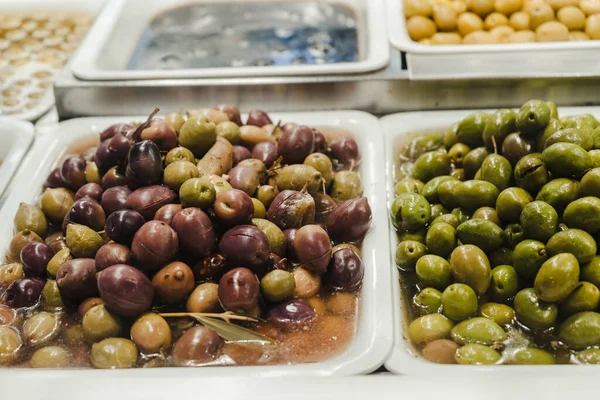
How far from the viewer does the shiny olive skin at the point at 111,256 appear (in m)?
1.25

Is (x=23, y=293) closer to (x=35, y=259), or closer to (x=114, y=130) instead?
(x=35, y=259)

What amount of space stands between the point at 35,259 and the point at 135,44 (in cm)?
130

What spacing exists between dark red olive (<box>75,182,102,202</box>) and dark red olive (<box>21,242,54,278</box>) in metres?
0.17

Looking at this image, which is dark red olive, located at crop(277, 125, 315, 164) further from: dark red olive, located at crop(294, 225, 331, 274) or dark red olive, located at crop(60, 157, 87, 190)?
dark red olive, located at crop(60, 157, 87, 190)

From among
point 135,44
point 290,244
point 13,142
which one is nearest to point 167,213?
point 290,244

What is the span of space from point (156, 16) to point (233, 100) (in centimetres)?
88

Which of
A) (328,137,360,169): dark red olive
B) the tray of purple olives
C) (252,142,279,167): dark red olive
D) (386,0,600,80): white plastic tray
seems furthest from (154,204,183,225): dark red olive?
(386,0,600,80): white plastic tray

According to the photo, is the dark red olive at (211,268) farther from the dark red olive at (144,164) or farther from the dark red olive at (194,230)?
the dark red olive at (144,164)

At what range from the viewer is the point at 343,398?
36.0 inches

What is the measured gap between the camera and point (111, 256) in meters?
1.25

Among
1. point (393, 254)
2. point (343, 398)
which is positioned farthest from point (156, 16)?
point (343, 398)

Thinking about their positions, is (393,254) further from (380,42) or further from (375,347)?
(380,42)

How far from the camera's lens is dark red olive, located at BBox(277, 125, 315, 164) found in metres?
1.57

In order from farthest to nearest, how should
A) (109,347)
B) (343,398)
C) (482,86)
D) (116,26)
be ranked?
(116,26) < (482,86) < (109,347) < (343,398)
